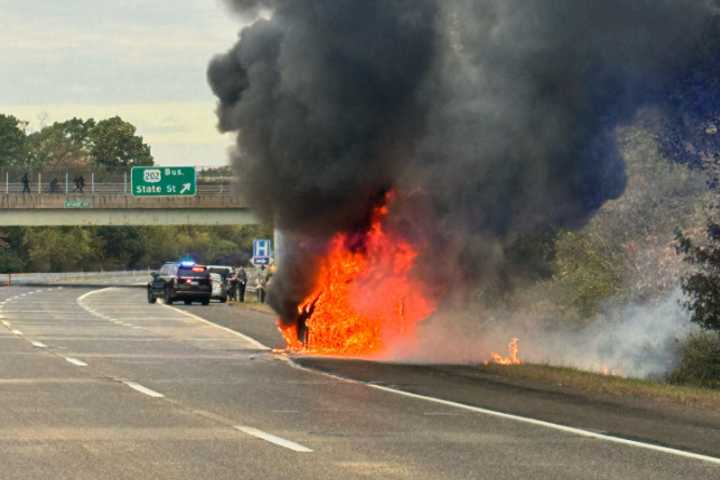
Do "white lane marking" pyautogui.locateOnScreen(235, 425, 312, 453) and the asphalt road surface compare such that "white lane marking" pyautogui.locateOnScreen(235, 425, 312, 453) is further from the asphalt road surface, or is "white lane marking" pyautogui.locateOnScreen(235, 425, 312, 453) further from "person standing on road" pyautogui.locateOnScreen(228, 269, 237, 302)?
"person standing on road" pyautogui.locateOnScreen(228, 269, 237, 302)

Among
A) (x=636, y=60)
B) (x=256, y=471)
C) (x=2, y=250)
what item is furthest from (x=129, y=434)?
(x=2, y=250)

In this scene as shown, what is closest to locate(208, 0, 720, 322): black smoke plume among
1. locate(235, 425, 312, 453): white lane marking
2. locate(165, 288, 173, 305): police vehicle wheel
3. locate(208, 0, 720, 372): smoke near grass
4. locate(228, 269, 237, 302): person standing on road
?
locate(208, 0, 720, 372): smoke near grass

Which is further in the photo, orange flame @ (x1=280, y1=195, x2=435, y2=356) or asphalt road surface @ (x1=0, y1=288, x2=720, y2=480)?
orange flame @ (x1=280, y1=195, x2=435, y2=356)

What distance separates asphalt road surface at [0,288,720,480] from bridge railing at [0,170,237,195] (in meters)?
63.8

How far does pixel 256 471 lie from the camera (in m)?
10.2

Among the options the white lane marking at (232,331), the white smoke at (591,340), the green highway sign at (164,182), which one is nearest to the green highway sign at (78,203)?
the green highway sign at (164,182)

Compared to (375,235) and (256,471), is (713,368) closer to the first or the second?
(375,235)

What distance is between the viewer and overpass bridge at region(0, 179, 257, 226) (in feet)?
284

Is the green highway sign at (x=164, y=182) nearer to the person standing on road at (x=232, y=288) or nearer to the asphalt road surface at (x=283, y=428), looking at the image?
the person standing on road at (x=232, y=288)

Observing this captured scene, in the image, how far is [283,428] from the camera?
13.2m

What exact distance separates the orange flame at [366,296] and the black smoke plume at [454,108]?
0.29m

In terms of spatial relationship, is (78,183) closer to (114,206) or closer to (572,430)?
(114,206)

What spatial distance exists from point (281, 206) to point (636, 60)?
656 centimetres

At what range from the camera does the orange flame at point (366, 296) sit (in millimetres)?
24344
